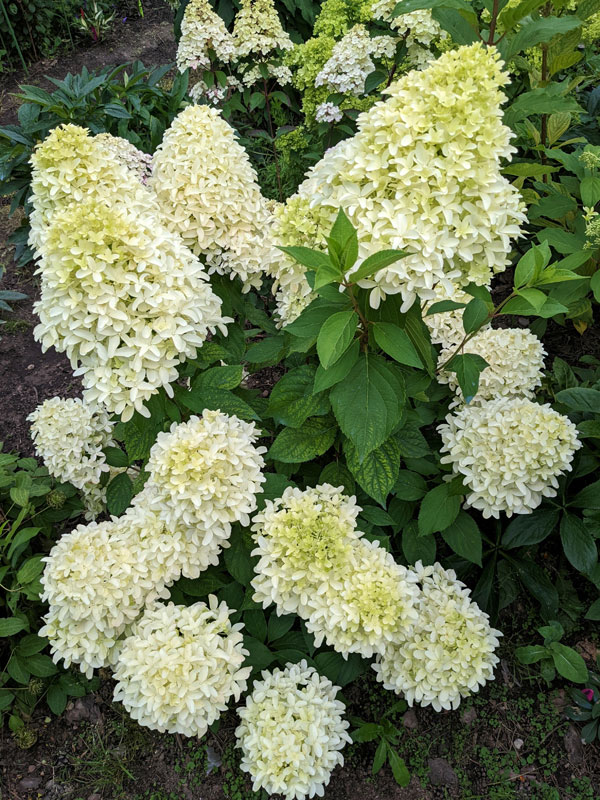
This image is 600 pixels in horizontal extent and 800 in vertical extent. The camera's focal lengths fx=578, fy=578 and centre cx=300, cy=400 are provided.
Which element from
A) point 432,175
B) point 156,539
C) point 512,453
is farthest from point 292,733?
point 432,175

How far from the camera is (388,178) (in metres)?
1.42

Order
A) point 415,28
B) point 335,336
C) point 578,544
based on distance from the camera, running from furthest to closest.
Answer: point 415,28 < point 578,544 < point 335,336

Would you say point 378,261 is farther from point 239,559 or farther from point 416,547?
point 416,547

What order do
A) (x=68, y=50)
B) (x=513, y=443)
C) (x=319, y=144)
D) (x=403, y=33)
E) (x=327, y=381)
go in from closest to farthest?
(x=327, y=381) < (x=513, y=443) < (x=403, y=33) < (x=319, y=144) < (x=68, y=50)

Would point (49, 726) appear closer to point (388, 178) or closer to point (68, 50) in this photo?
point (388, 178)

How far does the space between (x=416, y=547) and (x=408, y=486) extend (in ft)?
0.80

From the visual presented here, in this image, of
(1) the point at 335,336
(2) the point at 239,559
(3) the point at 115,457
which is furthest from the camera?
(3) the point at 115,457

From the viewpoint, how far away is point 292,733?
5.85 feet

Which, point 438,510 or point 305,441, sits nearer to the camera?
point 305,441

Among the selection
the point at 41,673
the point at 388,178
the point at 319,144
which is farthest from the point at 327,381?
the point at 319,144

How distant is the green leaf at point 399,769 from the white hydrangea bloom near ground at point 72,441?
5.18 ft

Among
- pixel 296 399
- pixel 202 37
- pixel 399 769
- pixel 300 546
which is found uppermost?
pixel 202 37

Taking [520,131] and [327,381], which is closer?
[327,381]

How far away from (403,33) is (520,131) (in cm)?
83
